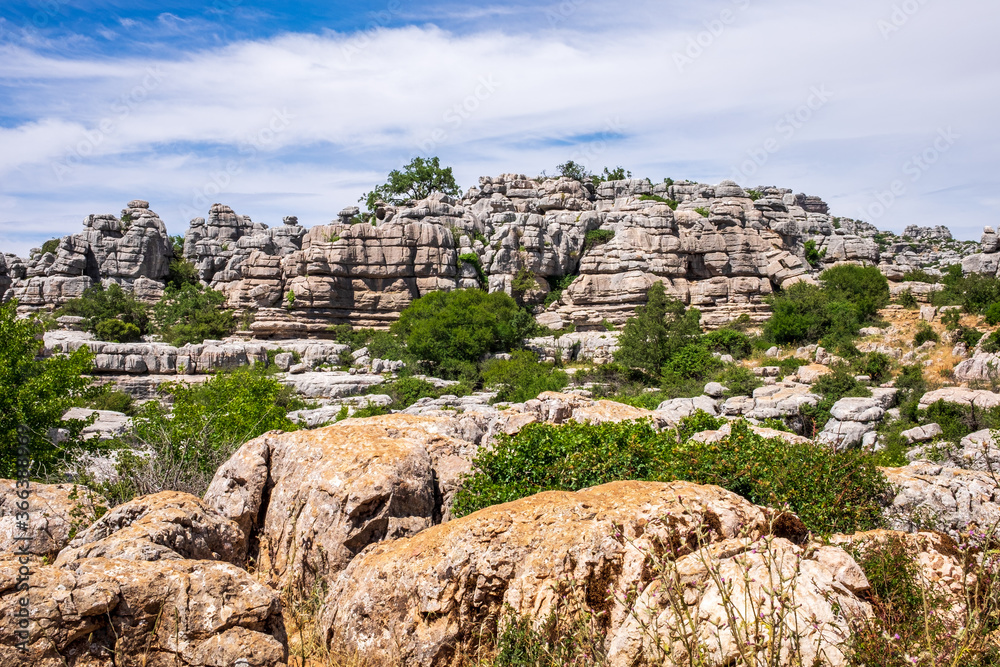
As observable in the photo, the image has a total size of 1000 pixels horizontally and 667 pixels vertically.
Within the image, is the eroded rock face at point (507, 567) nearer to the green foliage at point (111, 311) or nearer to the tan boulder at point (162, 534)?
the tan boulder at point (162, 534)

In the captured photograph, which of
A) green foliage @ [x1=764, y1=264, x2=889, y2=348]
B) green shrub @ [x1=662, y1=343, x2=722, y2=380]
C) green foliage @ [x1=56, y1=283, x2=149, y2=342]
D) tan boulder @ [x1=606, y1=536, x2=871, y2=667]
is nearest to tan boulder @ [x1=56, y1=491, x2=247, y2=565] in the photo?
tan boulder @ [x1=606, y1=536, x2=871, y2=667]

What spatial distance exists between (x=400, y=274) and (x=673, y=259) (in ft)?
61.6

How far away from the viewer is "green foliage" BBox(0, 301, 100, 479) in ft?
33.4

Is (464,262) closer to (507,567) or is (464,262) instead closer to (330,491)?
(330,491)

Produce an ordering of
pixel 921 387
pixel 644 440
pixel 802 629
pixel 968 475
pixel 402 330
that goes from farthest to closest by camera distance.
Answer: pixel 402 330, pixel 921 387, pixel 968 475, pixel 644 440, pixel 802 629

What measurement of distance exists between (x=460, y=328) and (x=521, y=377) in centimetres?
649

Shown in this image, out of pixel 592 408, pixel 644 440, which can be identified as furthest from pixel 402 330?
pixel 644 440

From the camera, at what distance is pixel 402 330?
3856 centimetres

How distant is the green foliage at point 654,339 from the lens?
31422 mm

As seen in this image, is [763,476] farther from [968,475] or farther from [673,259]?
[673,259]

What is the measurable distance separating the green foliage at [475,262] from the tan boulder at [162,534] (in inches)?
1571

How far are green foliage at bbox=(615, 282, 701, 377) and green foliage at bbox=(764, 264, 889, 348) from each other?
15.7 ft

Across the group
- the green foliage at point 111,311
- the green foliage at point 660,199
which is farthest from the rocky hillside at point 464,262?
the green foliage at point 660,199

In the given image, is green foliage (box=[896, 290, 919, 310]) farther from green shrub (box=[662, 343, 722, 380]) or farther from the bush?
the bush
